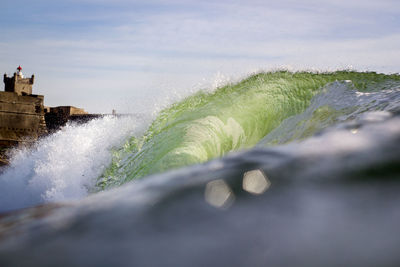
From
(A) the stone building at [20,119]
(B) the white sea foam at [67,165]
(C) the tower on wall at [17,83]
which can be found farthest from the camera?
(C) the tower on wall at [17,83]

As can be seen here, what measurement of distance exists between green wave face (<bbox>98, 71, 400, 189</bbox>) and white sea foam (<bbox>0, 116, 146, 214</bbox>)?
0.36m

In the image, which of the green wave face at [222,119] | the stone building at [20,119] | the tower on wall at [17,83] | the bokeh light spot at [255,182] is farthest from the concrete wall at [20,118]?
the bokeh light spot at [255,182]

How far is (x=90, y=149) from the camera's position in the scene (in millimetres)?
5652

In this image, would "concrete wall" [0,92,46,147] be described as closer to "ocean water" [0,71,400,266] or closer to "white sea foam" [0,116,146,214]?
"white sea foam" [0,116,146,214]

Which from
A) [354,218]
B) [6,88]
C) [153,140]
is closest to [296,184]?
[354,218]

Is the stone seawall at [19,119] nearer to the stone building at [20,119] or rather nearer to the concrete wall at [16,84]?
the stone building at [20,119]

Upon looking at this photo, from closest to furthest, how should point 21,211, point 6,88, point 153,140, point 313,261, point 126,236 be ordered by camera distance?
1. point 313,261
2. point 126,236
3. point 21,211
4. point 153,140
5. point 6,88

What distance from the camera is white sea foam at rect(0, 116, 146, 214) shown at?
509cm

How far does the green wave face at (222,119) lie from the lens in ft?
12.4

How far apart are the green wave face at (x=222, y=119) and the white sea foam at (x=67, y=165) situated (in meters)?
0.36

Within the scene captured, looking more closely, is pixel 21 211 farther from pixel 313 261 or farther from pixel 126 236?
pixel 313 261

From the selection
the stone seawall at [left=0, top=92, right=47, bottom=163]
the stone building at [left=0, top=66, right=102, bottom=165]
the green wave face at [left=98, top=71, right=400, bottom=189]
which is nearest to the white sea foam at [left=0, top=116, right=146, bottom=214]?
the green wave face at [left=98, top=71, right=400, bottom=189]

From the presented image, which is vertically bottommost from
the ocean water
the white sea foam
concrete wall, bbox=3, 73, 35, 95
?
the white sea foam

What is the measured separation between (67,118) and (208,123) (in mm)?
16335
